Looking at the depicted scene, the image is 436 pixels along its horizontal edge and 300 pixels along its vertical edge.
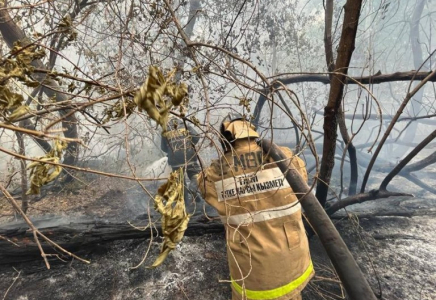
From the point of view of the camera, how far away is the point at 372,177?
8383mm

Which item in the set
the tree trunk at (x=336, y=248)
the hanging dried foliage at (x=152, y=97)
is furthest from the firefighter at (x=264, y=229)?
the hanging dried foliage at (x=152, y=97)

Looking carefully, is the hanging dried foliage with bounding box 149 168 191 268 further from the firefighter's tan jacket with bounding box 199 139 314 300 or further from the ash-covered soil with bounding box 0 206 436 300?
the ash-covered soil with bounding box 0 206 436 300

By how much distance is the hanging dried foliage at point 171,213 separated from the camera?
698mm

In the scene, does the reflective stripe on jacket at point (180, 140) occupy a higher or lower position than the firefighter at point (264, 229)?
higher

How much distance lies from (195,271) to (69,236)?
4.28 ft

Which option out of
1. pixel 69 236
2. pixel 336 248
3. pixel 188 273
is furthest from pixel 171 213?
pixel 69 236

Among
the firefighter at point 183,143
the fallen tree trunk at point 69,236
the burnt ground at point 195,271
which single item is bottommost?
the burnt ground at point 195,271

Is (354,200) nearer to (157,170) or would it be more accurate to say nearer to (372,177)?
(157,170)

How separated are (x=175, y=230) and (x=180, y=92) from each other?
381 millimetres

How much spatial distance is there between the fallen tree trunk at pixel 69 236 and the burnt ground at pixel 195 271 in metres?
0.08

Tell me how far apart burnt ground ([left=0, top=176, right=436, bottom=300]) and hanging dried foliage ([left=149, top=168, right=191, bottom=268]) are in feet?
5.18

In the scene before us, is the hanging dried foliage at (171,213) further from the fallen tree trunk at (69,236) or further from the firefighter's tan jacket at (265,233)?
the fallen tree trunk at (69,236)

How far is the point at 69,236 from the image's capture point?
256 centimetres

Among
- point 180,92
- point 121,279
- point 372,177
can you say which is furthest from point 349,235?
point 372,177
